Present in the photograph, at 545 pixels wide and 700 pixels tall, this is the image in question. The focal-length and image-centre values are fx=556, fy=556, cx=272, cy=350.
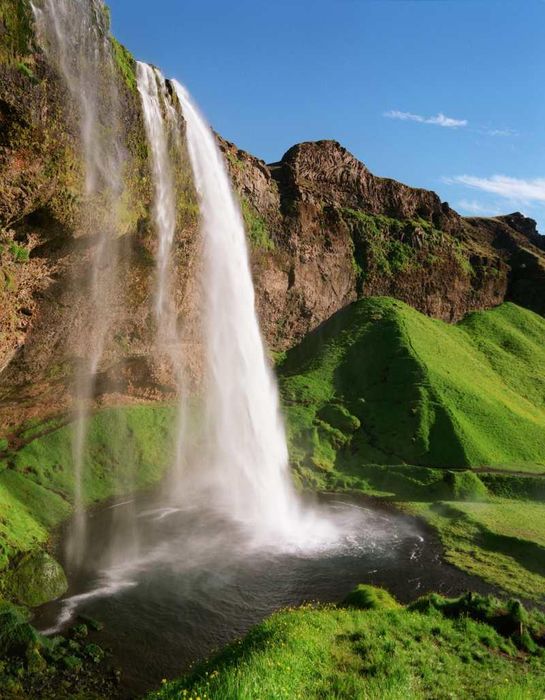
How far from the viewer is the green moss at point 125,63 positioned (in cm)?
3295

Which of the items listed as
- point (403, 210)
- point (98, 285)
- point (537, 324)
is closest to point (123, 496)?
point (98, 285)

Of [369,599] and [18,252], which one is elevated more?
[18,252]

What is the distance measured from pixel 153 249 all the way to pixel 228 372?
13.2 metres

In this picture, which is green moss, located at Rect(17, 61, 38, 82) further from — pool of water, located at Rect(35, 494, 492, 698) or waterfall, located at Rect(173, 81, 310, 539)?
pool of water, located at Rect(35, 494, 492, 698)

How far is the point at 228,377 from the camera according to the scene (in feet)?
156

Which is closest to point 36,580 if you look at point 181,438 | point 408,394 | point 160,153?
point 181,438

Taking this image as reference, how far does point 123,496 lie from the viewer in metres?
38.5

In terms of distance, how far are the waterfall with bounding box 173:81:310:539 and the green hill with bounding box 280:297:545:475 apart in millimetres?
3907

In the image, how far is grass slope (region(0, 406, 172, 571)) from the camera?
99.0 feet

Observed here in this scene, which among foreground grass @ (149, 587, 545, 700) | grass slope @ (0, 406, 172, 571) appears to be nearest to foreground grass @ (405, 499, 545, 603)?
foreground grass @ (149, 587, 545, 700)

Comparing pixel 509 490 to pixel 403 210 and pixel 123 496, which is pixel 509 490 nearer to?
pixel 123 496

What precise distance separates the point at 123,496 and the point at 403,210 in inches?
2393

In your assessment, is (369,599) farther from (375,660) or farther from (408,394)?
(408,394)

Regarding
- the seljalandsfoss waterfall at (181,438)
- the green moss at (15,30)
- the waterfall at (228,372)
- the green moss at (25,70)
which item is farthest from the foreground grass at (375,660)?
the green moss at (15,30)
